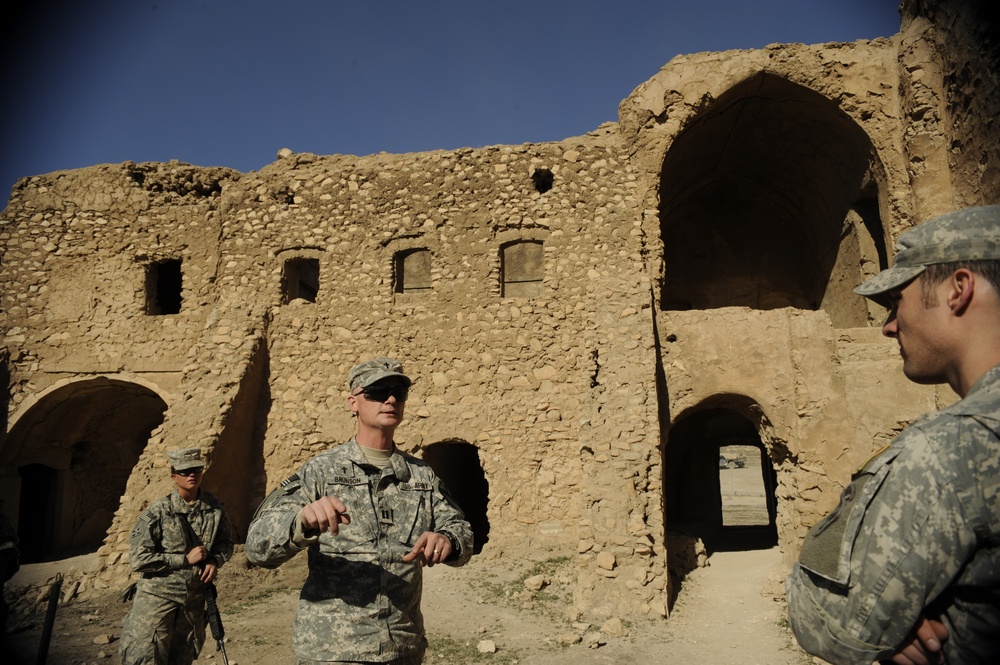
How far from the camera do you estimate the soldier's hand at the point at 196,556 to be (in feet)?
16.3

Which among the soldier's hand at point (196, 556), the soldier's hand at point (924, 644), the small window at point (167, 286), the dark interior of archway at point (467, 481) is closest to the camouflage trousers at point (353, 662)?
the soldier's hand at point (924, 644)

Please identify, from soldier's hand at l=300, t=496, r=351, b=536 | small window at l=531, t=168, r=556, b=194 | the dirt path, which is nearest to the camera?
soldier's hand at l=300, t=496, r=351, b=536

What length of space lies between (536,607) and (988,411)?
285 inches

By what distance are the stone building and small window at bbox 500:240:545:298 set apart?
6 centimetres

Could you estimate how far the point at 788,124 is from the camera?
11570mm

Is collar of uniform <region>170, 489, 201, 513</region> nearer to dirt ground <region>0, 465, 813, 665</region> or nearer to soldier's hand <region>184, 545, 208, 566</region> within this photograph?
soldier's hand <region>184, 545, 208, 566</region>

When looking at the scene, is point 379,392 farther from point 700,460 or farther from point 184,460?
point 700,460

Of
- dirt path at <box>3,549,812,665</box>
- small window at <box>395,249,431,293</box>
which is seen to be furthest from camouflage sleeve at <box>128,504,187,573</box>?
small window at <box>395,249,431,293</box>

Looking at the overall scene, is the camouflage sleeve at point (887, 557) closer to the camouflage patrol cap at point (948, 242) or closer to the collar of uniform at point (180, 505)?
the camouflage patrol cap at point (948, 242)

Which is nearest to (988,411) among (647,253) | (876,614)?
(876,614)

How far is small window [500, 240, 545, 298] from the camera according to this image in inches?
486

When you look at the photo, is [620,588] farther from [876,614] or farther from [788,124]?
[788,124]

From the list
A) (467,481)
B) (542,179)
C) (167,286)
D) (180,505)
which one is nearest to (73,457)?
(167,286)

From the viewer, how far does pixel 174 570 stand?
505 cm
